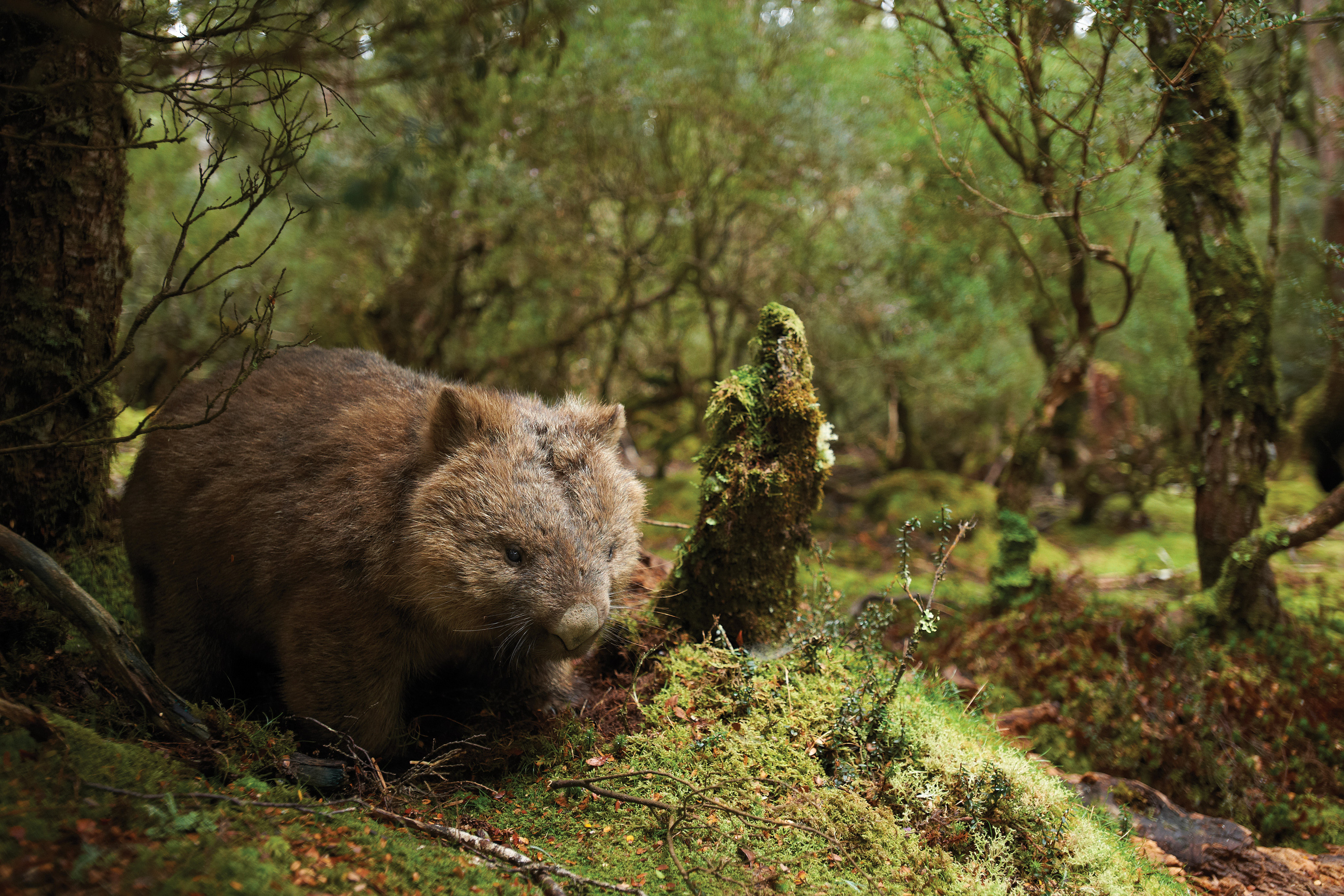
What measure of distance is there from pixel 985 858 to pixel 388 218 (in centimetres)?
1087

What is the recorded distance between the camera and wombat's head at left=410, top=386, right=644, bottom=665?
3.31 m

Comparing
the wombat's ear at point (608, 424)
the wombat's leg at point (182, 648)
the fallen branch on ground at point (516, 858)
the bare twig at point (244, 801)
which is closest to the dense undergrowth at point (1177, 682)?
the wombat's ear at point (608, 424)

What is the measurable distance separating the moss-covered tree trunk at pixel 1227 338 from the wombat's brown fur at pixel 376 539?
517 centimetres

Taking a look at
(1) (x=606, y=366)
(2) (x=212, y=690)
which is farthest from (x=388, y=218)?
(2) (x=212, y=690)

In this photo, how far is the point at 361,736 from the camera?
3566 mm

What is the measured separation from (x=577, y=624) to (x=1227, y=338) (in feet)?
19.4

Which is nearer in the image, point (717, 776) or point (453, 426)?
point (717, 776)

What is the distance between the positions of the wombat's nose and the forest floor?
29.0 inches

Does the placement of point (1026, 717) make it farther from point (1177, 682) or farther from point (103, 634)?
point (103, 634)

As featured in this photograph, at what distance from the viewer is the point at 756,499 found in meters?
4.43

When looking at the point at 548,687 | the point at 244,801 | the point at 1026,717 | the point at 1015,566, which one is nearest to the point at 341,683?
the point at 244,801

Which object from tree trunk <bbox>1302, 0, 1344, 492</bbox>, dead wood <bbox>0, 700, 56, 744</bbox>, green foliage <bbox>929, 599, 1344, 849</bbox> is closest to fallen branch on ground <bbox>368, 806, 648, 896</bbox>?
dead wood <bbox>0, 700, 56, 744</bbox>

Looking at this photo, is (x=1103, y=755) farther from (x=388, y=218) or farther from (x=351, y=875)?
(x=388, y=218)

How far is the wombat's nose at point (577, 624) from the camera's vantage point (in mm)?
3219
